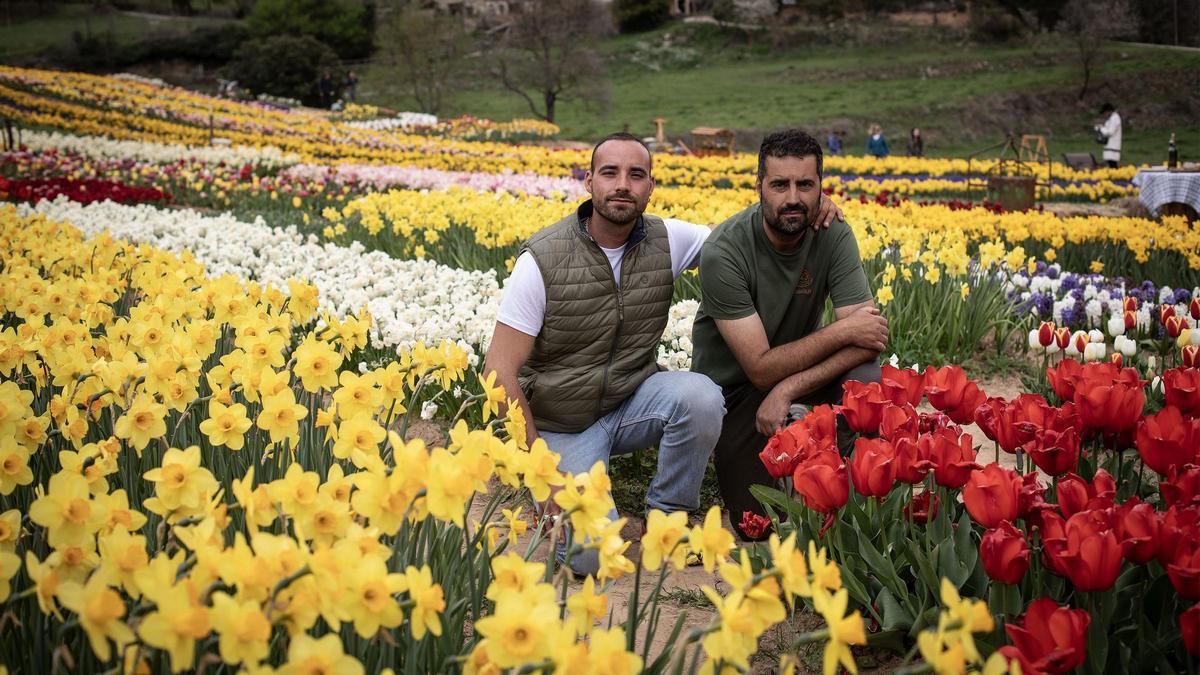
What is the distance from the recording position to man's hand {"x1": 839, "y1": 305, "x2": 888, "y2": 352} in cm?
339

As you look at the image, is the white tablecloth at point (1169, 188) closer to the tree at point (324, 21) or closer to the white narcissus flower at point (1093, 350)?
the white narcissus flower at point (1093, 350)

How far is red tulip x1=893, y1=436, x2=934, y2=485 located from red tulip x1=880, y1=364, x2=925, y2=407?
0.40m

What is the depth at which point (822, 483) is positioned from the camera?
212cm

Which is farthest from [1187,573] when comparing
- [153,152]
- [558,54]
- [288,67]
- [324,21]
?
[324,21]

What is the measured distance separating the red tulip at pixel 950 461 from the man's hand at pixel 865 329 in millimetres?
1178

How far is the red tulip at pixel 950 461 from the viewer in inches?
86.7

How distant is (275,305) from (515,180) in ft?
30.1

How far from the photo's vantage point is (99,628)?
1225mm

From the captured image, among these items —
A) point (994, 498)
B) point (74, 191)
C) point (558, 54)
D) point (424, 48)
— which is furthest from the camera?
point (424, 48)

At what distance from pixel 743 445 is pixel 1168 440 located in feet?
5.64

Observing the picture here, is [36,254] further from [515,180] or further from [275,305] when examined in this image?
[515,180]

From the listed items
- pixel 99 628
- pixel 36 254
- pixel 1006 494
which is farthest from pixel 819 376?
pixel 36 254

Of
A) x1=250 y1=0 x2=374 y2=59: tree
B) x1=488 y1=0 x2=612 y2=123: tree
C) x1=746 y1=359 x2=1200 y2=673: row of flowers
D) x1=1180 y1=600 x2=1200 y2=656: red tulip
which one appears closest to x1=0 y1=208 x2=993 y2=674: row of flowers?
x1=746 y1=359 x2=1200 y2=673: row of flowers

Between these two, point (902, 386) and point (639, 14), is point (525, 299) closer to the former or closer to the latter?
point (902, 386)
